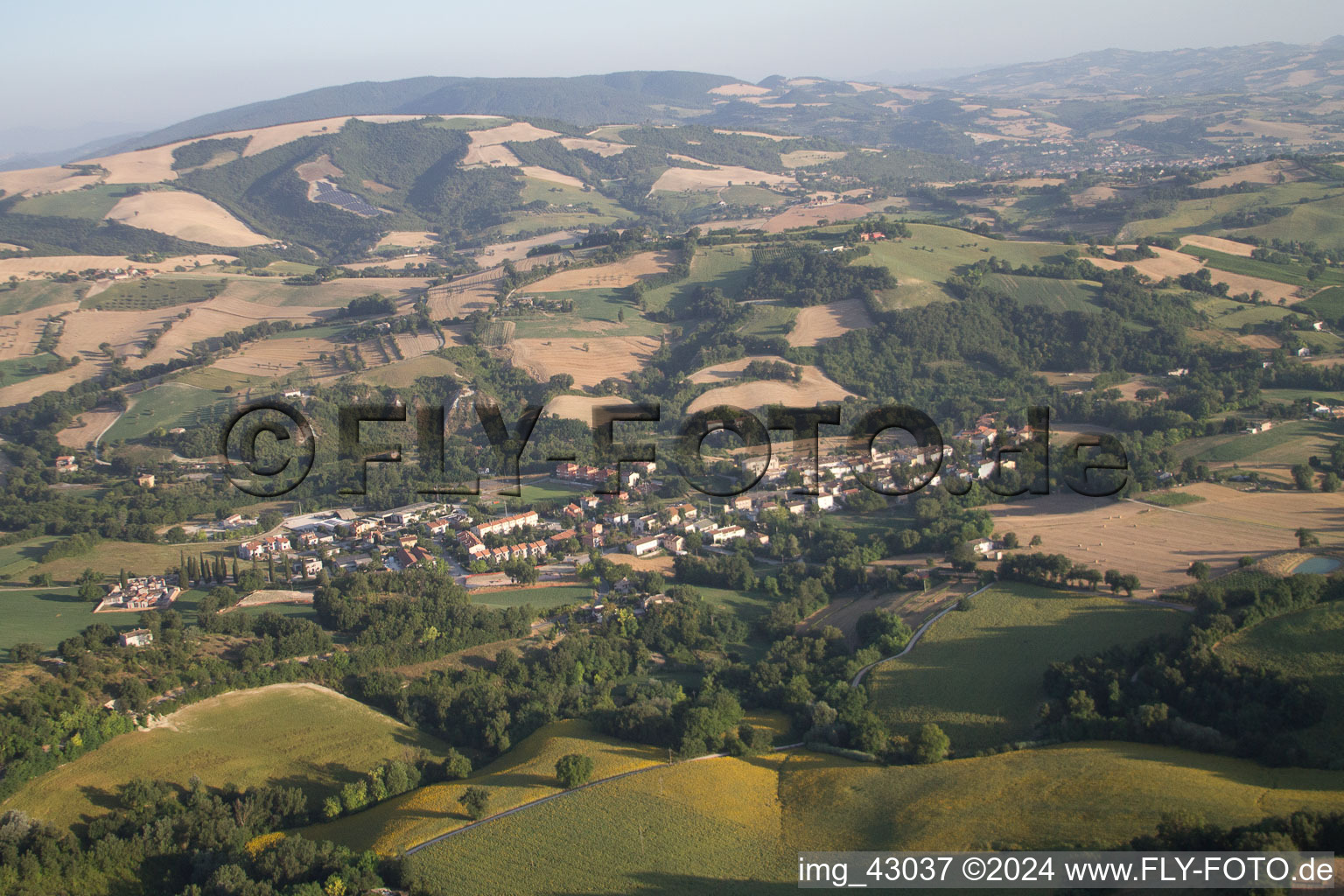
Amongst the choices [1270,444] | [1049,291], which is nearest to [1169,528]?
[1270,444]

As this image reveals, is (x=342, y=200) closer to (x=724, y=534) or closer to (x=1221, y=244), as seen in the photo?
(x=1221, y=244)

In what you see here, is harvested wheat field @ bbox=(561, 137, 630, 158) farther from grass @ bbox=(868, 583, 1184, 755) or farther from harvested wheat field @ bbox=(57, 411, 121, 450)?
grass @ bbox=(868, 583, 1184, 755)

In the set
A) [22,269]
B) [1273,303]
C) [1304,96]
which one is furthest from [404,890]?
[1304,96]

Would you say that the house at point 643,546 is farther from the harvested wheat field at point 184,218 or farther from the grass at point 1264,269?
the harvested wheat field at point 184,218

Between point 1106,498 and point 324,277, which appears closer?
point 1106,498

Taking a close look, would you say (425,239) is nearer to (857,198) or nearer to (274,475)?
(857,198)

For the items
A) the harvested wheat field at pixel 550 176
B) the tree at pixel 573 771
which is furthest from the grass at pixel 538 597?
the harvested wheat field at pixel 550 176

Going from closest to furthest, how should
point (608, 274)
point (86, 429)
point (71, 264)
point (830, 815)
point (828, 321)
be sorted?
point (830, 815)
point (86, 429)
point (828, 321)
point (608, 274)
point (71, 264)
